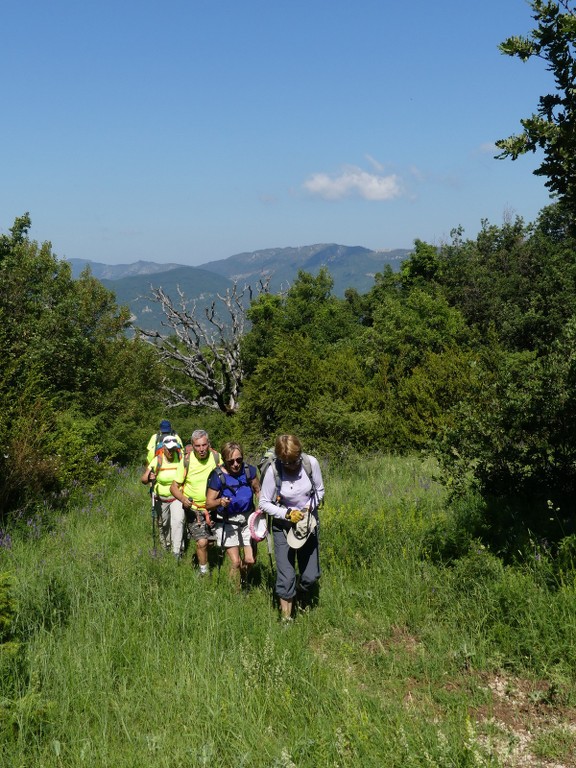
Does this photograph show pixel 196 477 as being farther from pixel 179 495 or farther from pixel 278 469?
pixel 278 469

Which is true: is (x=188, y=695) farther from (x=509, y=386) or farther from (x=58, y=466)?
(x=58, y=466)

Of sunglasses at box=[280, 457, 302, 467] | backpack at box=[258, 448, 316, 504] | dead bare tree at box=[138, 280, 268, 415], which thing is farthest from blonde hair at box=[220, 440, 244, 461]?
dead bare tree at box=[138, 280, 268, 415]

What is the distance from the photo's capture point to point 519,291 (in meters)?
32.3

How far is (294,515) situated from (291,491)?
0.22 m

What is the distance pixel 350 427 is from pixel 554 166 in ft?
24.1

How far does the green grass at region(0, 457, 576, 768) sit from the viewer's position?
337 centimetres

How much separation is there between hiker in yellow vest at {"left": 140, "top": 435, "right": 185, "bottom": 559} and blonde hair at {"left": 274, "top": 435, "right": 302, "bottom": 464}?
6.09ft

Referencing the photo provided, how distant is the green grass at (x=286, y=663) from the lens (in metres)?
3.37

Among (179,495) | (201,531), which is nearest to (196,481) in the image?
(179,495)

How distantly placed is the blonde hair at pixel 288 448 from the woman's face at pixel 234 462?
0.67m

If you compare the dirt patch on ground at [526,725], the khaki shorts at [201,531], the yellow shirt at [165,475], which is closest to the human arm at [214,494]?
the khaki shorts at [201,531]

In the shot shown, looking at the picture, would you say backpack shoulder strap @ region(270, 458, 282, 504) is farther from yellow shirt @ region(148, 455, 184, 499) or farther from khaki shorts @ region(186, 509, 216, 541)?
yellow shirt @ region(148, 455, 184, 499)

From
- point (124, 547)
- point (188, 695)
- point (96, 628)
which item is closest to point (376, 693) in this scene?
point (188, 695)

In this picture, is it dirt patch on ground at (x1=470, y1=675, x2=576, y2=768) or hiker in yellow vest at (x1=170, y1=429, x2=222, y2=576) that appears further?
hiker in yellow vest at (x1=170, y1=429, x2=222, y2=576)
